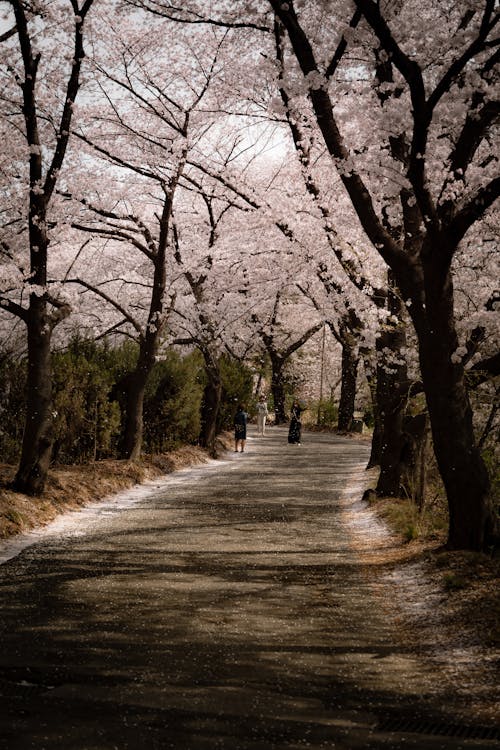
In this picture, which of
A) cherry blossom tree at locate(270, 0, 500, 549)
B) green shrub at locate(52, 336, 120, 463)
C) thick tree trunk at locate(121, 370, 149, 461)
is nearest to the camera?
cherry blossom tree at locate(270, 0, 500, 549)

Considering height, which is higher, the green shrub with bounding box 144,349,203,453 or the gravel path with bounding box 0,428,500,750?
the green shrub with bounding box 144,349,203,453

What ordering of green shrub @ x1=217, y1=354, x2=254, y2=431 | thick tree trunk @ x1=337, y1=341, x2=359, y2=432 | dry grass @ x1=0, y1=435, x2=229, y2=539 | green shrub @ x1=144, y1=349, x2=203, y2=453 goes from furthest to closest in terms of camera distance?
thick tree trunk @ x1=337, y1=341, x2=359, y2=432 → green shrub @ x1=217, y1=354, x2=254, y2=431 → green shrub @ x1=144, y1=349, x2=203, y2=453 → dry grass @ x1=0, y1=435, x2=229, y2=539

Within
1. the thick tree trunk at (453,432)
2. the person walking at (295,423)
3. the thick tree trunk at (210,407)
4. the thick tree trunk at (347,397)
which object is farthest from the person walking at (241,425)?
the thick tree trunk at (453,432)

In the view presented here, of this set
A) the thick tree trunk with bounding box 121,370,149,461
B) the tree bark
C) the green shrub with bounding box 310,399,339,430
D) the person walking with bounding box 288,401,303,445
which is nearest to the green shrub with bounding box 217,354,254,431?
the person walking with bounding box 288,401,303,445

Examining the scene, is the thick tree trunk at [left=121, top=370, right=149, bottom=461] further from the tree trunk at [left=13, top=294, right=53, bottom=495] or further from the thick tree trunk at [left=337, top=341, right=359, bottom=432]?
the thick tree trunk at [left=337, top=341, right=359, bottom=432]

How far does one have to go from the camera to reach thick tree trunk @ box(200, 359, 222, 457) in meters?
25.4

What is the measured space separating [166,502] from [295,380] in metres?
39.9

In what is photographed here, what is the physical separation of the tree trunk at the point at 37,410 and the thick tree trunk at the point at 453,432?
22.3 feet

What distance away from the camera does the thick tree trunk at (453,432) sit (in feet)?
30.1

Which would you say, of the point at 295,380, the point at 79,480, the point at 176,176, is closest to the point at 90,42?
the point at 176,176


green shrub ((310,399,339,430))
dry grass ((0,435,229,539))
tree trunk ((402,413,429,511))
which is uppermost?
green shrub ((310,399,339,430))

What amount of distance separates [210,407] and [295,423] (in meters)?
6.04

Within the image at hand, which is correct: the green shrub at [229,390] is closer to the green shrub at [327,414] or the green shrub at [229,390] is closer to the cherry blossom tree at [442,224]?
the green shrub at [327,414]

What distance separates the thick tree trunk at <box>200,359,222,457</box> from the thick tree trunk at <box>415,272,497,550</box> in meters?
16.2
